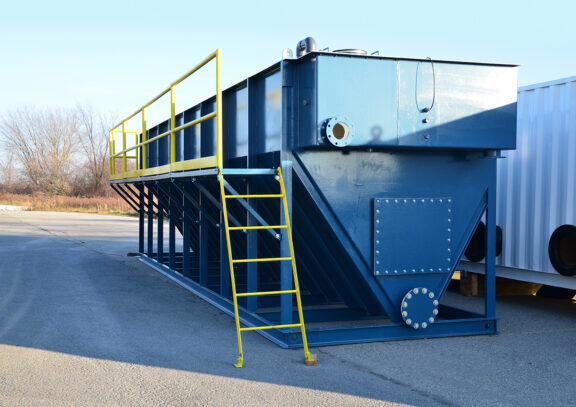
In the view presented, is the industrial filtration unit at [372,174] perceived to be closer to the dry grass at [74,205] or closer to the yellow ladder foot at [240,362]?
the yellow ladder foot at [240,362]

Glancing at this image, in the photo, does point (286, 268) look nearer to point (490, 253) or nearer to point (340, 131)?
point (340, 131)

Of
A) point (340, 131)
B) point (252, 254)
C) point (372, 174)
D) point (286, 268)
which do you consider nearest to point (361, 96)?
point (340, 131)

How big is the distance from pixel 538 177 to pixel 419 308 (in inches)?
123

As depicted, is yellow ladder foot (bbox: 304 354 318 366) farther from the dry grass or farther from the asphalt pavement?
the dry grass

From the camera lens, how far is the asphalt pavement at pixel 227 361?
5020 millimetres

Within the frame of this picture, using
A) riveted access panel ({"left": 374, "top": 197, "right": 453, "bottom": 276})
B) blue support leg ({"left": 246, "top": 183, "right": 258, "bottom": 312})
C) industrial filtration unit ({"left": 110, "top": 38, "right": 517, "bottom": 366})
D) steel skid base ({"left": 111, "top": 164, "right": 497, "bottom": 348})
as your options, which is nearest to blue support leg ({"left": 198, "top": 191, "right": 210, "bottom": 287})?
steel skid base ({"left": 111, "top": 164, "right": 497, "bottom": 348})

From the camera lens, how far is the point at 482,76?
7.12 metres

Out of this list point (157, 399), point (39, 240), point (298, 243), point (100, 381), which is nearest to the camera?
point (157, 399)

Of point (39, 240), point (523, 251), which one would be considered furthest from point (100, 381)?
point (39, 240)

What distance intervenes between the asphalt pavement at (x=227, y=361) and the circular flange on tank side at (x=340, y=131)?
7.18 ft

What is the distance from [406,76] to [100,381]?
4438 mm

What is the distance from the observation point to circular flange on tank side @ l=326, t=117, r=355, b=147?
6453 millimetres

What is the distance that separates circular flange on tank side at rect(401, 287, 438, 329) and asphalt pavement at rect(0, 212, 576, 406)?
221mm

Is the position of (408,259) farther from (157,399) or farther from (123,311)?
(123,311)
